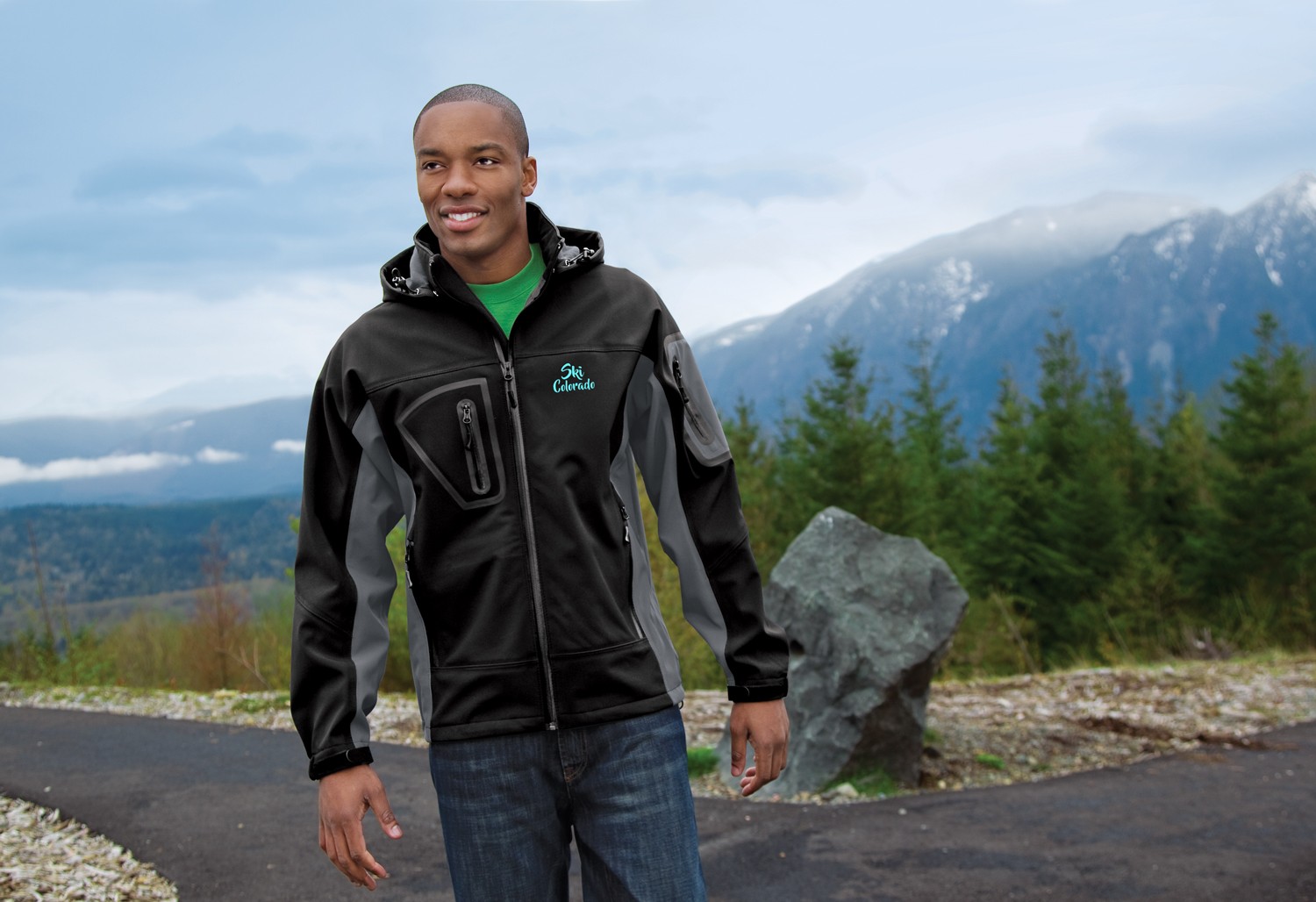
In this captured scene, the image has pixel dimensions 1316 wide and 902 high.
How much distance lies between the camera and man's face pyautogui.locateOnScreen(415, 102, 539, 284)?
2250 millimetres

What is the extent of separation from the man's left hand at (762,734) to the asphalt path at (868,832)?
2.84 metres

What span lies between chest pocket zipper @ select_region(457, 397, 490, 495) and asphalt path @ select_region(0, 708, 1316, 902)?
3254 millimetres

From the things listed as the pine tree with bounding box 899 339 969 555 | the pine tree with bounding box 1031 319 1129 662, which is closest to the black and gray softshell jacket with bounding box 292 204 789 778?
the pine tree with bounding box 899 339 969 555

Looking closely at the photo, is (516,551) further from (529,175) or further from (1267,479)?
(1267,479)

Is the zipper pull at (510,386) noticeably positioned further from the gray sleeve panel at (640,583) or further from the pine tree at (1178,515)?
the pine tree at (1178,515)

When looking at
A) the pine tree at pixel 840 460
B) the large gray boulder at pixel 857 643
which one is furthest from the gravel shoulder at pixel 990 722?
the pine tree at pixel 840 460

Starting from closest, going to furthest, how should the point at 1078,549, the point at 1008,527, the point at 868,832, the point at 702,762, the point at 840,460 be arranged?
the point at 868,832 < the point at 702,762 < the point at 840,460 < the point at 1008,527 < the point at 1078,549

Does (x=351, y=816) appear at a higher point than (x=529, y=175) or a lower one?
lower

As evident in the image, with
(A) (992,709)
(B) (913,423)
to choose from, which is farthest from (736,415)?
(A) (992,709)

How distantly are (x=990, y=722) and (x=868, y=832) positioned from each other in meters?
2.96

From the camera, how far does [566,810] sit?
85.0 inches

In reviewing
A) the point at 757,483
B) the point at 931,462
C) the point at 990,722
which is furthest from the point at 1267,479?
the point at 990,722

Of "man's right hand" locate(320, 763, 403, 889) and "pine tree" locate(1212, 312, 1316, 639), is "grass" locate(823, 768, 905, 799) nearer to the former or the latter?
"man's right hand" locate(320, 763, 403, 889)

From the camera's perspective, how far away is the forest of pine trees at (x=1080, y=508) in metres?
23.1
